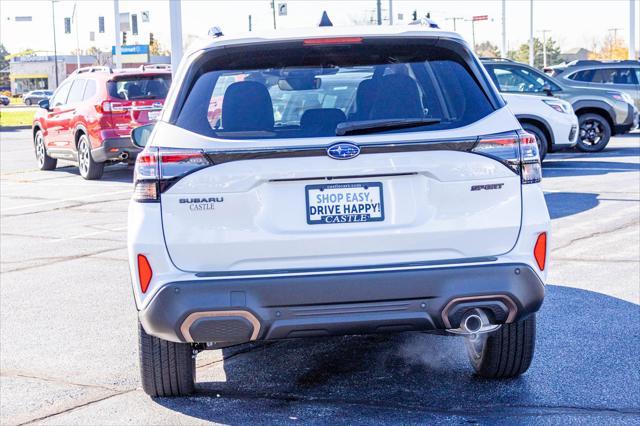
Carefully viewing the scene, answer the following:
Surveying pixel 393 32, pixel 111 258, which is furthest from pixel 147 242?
pixel 111 258

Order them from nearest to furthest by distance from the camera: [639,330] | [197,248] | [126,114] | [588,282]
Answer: [197,248] < [639,330] < [588,282] < [126,114]

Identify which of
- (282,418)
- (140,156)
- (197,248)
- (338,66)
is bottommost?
(282,418)

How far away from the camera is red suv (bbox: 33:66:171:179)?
16703 mm

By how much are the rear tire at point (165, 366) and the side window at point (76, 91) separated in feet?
44.3

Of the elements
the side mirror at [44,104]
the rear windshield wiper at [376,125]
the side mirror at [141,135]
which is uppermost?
the side mirror at [44,104]

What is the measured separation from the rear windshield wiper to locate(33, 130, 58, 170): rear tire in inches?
628

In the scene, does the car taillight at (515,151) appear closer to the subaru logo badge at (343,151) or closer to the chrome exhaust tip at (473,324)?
the subaru logo badge at (343,151)

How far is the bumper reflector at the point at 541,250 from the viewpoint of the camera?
4.48 meters

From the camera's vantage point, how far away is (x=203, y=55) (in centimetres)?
455

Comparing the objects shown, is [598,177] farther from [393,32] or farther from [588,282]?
[393,32]

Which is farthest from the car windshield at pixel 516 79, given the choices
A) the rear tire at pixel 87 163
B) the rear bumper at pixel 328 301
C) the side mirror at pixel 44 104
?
the rear bumper at pixel 328 301

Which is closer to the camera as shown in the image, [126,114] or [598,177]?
[598,177]

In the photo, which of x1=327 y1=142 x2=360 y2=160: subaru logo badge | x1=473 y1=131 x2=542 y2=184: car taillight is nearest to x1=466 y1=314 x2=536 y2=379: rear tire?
x1=473 y1=131 x2=542 y2=184: car taillight

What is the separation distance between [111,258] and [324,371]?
4.37 metres
